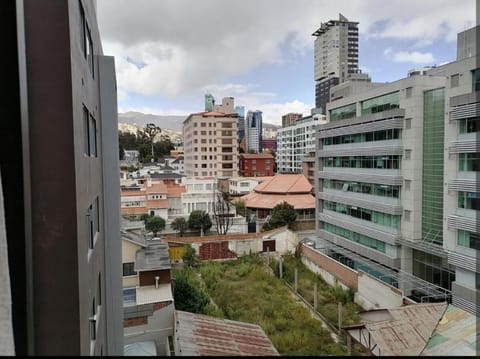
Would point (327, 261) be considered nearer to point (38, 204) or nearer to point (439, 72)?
point (439, 72)

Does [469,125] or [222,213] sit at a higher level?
[469,125]

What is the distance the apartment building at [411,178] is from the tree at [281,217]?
12.9ft

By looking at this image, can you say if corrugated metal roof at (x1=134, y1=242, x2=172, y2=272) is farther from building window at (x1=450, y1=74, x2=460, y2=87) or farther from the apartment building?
building window at (x1=450, y1=74, x2=460, y2=87)

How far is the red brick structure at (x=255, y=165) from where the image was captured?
40.2 meters

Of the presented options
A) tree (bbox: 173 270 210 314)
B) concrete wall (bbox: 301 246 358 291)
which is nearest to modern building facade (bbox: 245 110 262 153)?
concrete wall (bbox: 301 246 358 291)

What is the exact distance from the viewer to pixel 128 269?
9.41 meters

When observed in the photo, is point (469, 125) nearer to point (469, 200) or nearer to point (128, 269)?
point (469, 200)

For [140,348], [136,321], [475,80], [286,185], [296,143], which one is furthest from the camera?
[296,143]

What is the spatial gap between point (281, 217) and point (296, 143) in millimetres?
25702

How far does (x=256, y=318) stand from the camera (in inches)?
387

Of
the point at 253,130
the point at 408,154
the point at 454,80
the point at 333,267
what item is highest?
the point at 253,130

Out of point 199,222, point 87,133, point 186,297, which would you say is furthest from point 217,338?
point 199,222

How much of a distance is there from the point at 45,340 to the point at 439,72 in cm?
1182

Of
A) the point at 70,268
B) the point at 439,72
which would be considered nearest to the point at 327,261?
the point at 439,72
